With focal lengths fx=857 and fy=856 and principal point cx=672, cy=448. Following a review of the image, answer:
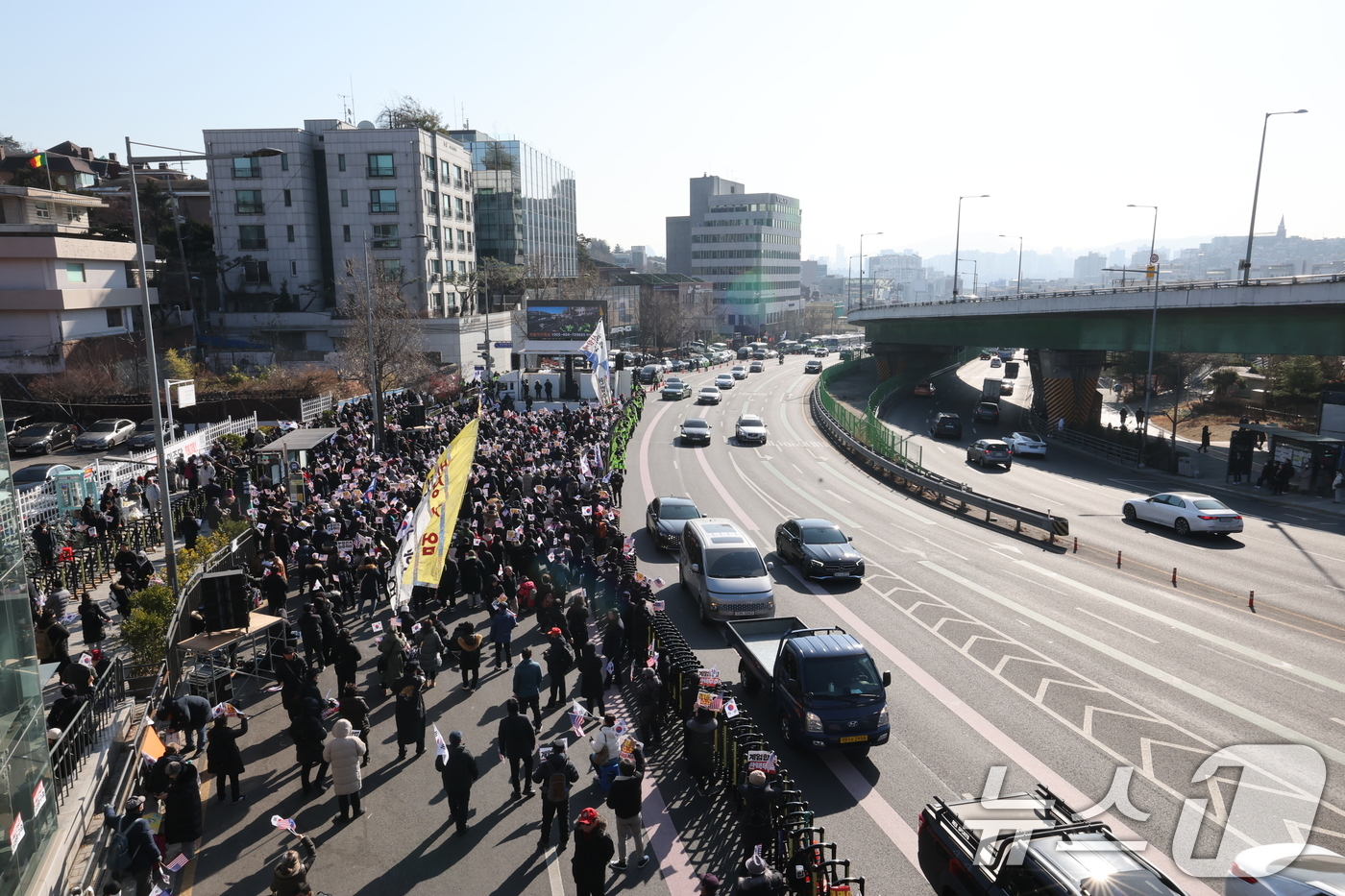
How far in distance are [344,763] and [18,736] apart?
359 cm

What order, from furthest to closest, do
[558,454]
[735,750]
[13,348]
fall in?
[13,348]
[558,454]
[735,750]

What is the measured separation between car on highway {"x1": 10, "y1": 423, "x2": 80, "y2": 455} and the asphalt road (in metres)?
26.6

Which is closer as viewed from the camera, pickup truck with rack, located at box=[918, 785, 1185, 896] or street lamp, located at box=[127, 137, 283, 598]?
pickup truck with rack, located at box=[918, 785, 1185, 896]

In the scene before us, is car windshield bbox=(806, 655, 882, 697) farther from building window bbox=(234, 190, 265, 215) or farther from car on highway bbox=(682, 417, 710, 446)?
building window bbox=(234, 190, 265, 215)

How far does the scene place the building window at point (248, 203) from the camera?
70000 millimetres

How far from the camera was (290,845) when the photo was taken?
1052 cm

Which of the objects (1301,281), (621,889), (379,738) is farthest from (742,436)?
(621,889)

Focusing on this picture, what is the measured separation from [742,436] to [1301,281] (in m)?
26.4

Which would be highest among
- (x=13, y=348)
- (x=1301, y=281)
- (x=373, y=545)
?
(x=1301, y=281)

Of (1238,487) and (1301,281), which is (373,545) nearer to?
(1238,487)

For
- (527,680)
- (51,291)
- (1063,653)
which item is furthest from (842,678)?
(51,291)

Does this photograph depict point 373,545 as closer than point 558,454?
Yes

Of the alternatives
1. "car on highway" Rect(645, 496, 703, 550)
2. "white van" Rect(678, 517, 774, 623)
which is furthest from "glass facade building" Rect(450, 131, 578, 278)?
"white van" Rect(678, 517, 774, 623)

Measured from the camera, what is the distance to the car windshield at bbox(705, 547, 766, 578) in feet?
62.0
